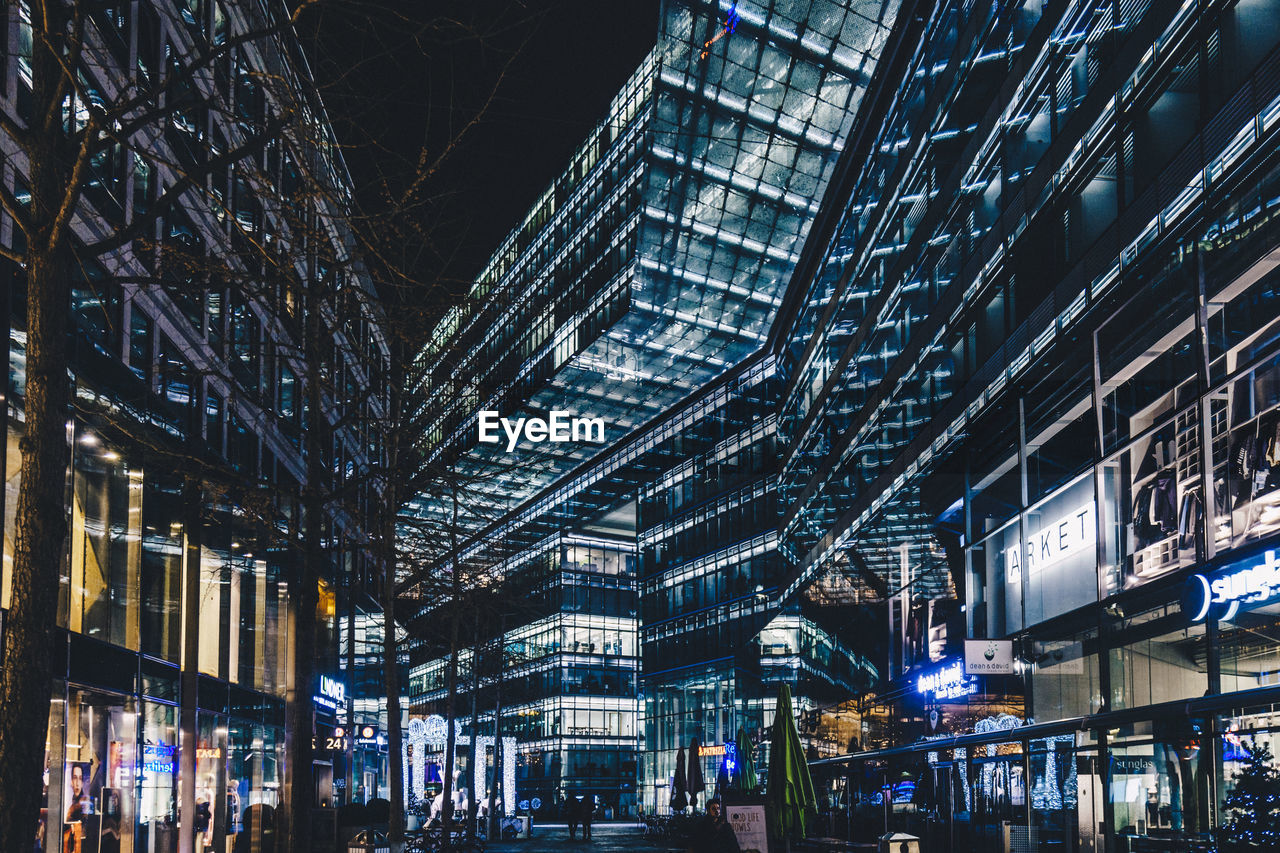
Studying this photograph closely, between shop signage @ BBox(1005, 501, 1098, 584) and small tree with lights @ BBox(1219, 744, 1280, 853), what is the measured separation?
26.9 feet

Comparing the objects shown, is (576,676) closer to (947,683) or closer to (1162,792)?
(947,683)

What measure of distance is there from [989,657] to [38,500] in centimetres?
2113

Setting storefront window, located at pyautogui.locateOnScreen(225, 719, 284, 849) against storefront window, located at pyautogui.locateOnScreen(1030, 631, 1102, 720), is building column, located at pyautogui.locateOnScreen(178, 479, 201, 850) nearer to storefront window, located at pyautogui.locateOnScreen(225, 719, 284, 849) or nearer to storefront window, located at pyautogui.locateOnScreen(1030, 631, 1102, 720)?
storefront window, located at pyautogui.locateOnScreen(225, 719, 284, 849)

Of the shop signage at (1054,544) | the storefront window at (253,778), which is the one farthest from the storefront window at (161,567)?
the shop signage at (1054,544)

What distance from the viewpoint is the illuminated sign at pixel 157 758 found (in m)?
25.9

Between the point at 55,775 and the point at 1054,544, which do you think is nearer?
the point at 55,775

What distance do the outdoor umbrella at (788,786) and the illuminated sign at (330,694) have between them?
23.6 metres

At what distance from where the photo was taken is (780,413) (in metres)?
67.9

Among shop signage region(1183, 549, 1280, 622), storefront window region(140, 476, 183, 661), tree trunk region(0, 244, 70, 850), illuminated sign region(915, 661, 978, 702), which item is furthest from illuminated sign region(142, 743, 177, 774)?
shop signage region(1183, 549, 1280, 622)

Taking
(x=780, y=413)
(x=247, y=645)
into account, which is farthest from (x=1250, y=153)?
(x=780, y=413)

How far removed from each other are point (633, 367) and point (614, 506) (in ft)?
61.9

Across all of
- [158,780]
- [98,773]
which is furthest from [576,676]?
[98,773]

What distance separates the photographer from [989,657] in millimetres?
26203

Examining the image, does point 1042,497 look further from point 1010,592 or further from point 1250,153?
point 1250,153
